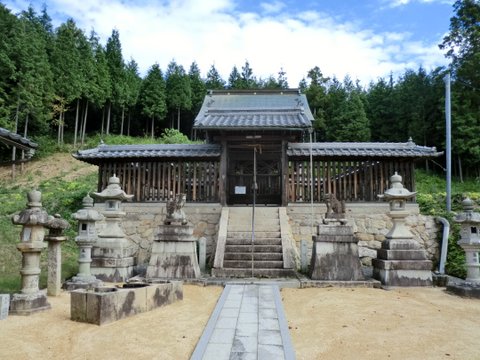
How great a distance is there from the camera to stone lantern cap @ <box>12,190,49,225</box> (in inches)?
221

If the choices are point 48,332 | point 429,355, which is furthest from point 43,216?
point 429,355

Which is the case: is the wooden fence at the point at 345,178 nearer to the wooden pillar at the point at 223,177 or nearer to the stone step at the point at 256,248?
the wooden pillar at the point at 223,177

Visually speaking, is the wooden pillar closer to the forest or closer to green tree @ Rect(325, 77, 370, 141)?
the forest

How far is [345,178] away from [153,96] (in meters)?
31.1

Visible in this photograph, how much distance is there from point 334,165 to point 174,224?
6387 mm

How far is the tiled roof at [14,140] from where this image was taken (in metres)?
5.77

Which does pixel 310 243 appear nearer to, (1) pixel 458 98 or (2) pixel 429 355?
(2) pixel 429 355

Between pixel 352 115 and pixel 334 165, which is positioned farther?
pixel 352 115

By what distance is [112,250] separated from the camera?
862cm

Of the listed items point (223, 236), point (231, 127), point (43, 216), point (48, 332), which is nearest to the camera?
point (48, 332)

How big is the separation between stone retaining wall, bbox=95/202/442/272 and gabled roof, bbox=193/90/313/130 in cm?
290

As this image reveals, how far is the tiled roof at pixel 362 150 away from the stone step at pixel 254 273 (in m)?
4.65

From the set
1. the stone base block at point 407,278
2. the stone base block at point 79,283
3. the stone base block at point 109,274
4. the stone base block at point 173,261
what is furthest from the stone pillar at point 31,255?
the stone base block at point 407,278

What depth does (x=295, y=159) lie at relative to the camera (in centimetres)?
1189
